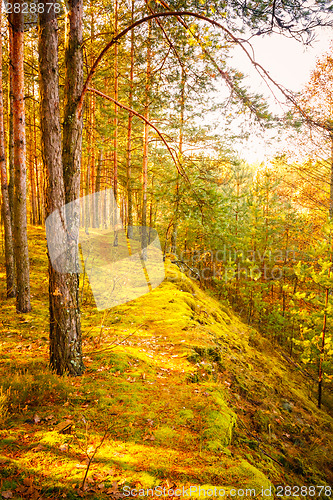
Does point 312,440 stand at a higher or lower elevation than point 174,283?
lower

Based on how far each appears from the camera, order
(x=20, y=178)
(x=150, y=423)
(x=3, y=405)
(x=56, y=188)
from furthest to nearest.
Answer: (x=20, y=178) < (x=56, y=188) < (x=150, y=423) < (x=3, y=405)

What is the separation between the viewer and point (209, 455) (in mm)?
2555

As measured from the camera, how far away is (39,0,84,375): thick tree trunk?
3195mm

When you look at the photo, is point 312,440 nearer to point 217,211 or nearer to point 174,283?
point 217,211

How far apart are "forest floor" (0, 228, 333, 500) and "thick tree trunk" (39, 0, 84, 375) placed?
31 cm

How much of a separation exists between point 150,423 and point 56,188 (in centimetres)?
303

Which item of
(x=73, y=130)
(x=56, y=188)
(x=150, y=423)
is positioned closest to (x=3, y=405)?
(x=150, y=423)

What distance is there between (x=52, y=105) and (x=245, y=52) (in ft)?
8.68

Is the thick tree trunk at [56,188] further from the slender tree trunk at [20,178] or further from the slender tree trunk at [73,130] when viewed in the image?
the slender tree trunk at [20,178]

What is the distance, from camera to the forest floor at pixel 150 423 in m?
2.12

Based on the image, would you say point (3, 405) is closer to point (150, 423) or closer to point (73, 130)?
point (150, 423)

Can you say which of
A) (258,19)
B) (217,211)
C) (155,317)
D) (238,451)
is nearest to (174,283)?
(155,317)

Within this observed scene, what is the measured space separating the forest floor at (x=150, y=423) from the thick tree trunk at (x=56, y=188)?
12.4 inches

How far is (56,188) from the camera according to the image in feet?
11.0
